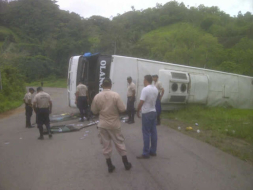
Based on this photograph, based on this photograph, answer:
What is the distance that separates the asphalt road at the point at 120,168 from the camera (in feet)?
14.2

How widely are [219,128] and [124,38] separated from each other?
30.6 metres

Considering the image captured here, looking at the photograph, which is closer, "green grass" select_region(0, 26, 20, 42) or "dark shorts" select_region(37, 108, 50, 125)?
"dark shorts" select_region(37, 108, 50, 125)

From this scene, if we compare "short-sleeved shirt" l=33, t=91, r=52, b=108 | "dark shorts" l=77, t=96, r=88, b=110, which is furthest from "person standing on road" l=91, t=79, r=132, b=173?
"dark shorts" l=77, t=96, r=88, b=110

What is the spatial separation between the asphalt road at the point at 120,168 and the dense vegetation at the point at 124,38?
1691cm

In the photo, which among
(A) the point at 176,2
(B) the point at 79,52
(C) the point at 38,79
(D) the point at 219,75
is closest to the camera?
(D) the point at 219,75

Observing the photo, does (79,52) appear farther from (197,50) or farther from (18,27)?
(18,27)

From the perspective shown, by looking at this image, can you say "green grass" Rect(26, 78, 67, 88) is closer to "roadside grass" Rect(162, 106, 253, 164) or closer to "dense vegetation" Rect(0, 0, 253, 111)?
"dense vegetation" Rect(0, 0, 253, 111)

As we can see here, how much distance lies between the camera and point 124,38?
3722 centimetres

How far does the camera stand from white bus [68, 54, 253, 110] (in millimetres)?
10453

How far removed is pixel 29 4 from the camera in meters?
75.8

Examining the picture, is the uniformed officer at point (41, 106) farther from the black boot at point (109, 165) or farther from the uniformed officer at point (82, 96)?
the black boot at point (109, 165)

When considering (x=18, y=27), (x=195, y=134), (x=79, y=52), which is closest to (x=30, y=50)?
(x=79, y=52)

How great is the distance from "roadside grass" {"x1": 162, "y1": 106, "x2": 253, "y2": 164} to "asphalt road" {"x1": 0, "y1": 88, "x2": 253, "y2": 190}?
42cm

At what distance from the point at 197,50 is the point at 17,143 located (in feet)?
71.9
